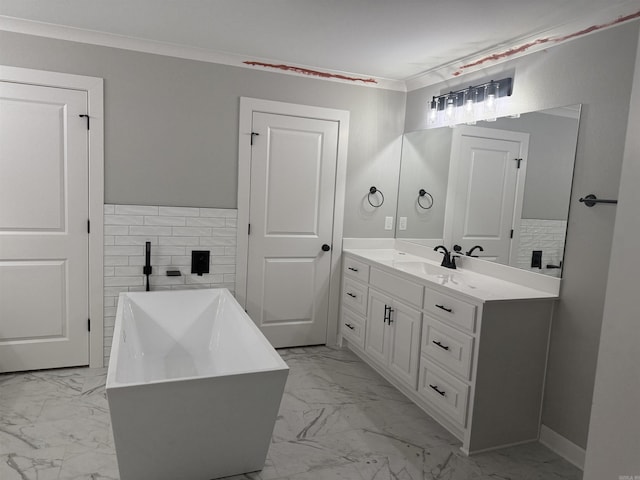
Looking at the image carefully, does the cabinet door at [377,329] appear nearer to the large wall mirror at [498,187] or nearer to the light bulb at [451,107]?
the large wall mirror at [498,187]

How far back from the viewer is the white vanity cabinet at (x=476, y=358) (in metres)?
2.51

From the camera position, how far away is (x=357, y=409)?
120 inches

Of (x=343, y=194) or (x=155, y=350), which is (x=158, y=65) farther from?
(x=155, y=350)

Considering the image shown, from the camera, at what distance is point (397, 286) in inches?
127

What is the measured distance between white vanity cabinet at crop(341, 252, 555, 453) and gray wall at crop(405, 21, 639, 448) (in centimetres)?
11

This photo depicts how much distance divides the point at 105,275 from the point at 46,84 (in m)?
1.41

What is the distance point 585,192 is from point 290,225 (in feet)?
7.40

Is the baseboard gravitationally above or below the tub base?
below

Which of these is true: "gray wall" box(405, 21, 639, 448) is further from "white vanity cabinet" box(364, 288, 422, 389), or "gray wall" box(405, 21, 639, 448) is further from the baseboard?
"white vanity cabinet" box(364, 288, 422, 389)

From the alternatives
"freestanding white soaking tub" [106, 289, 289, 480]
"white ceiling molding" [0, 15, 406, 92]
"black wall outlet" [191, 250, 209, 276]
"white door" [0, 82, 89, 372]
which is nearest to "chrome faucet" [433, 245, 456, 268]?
"freestanding white soaking tub" [106, 289, 289, 480]

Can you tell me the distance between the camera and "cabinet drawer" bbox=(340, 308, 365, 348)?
377cm

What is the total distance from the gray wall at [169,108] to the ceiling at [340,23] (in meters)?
0.18

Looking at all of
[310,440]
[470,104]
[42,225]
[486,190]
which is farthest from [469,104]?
[42,225]

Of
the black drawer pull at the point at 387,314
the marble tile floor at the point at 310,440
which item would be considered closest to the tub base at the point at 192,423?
the marble tile floor at the point at 310,440
